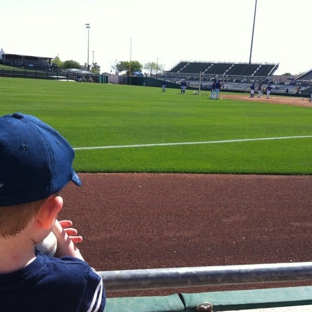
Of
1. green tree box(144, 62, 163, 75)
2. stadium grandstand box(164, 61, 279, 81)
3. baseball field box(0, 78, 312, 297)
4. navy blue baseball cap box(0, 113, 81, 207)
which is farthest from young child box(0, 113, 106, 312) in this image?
green tree box(144, 62, 163, 75)

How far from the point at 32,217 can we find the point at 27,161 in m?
0.20

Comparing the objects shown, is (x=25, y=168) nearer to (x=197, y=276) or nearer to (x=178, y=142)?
(x=197, y=276)

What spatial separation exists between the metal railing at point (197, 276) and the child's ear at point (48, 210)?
93 cm

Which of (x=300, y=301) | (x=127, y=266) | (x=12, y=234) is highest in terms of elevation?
(x=12, y=234)

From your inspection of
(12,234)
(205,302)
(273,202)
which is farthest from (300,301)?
(273,202)

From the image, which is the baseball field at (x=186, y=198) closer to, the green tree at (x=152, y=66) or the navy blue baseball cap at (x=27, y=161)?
the navy blue baseball cap at (x=27, y=161)

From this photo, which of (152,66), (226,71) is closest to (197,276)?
(226,71)

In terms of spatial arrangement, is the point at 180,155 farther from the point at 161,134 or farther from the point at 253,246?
the point at 253,246

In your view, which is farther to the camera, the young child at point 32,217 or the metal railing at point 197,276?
the metal railing at point 197,276

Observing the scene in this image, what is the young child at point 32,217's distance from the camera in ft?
4.63

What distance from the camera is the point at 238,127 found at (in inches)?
617

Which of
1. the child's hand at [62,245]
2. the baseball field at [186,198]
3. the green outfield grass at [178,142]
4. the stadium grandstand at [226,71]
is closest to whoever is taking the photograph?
the child's hand at [62,245]

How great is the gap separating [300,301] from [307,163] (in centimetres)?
720

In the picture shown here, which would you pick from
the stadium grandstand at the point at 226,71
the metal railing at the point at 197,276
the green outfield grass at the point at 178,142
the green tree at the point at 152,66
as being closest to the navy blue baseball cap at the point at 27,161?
the metal railing at the point at 197,276
